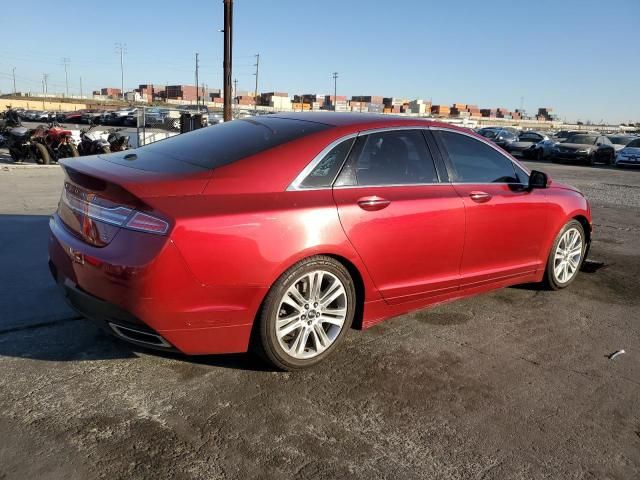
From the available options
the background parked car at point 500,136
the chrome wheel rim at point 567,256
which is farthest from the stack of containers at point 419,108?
the chrome wheel rim at point 567,256

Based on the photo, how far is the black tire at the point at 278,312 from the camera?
3197 millimetres

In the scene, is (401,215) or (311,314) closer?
(311,314)

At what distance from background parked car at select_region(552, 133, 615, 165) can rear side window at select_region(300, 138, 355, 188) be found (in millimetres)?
24541

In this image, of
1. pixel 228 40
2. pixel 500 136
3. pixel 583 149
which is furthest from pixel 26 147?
pixel 500 136

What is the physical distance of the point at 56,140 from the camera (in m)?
14.5

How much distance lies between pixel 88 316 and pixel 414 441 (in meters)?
1.93

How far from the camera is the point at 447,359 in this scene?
3.75m

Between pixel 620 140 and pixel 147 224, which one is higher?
pixel 147 224

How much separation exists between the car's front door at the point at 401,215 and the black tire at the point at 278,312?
0.21m

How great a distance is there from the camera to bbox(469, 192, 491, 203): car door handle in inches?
Answer: 168

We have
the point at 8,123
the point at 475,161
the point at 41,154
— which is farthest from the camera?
the point at 8,123

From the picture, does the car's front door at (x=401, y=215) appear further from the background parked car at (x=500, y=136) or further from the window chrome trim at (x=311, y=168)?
the background parked car at (x=500, y=136)

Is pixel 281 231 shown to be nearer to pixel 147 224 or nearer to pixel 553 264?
pixel 147 224

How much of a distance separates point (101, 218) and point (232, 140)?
1.07 m
